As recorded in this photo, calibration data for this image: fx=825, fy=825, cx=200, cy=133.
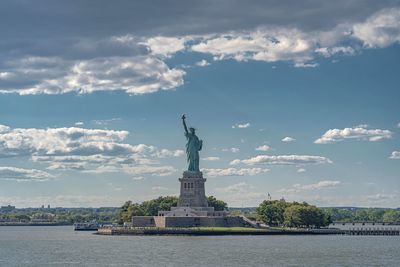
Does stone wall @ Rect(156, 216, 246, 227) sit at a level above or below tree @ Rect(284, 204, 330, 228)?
below

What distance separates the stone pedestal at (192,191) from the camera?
491 ft

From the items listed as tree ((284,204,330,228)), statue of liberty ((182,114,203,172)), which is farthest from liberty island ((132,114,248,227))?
tree ((284,204,330,228))

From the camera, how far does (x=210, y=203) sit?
17875cm

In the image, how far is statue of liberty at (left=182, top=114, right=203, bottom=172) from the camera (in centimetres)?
15300

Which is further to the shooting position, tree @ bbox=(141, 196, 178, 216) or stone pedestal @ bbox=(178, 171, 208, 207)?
tree @ bbox=(141, 196, 178, 216)

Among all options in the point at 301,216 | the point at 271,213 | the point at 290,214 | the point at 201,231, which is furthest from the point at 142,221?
the point at 301,216

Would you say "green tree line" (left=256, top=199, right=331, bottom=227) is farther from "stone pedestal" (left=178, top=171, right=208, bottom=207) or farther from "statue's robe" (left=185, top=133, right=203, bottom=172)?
"statue's robe" (left=185, top=133, right=203, bottom=172)

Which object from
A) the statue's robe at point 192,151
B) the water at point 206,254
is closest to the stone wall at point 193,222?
the statue's robe at point 192,151

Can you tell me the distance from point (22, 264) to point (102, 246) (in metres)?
30.9

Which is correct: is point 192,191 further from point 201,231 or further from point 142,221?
point 201,231

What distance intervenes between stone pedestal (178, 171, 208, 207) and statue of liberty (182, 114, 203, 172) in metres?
2.04

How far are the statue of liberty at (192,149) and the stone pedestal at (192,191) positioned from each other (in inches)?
80.2

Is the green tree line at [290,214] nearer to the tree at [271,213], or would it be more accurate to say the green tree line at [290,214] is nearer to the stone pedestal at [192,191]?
the tree at [271,213]

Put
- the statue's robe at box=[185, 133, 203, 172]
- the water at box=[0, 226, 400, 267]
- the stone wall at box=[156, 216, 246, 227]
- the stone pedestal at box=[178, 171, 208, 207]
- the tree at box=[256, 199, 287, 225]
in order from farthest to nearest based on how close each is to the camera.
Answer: the tree at box=[256, 199, 287, 225]
the statue's robe at box=[185, 133, 203, 172]
the stone pedestal at box=[178, 171, 208, 207]
the stone wall at box=[156, 216, 246, 227]
the water at box=[0, 226, 400, 267]
